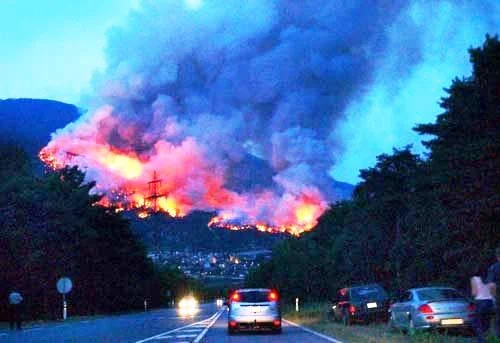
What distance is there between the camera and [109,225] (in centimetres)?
8544

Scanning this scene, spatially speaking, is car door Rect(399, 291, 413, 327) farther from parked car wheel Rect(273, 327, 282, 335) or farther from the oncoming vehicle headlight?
the oncoming vehicle headlight

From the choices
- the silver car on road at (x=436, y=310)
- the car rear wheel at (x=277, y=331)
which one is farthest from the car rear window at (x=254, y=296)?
the silver car on road at (x=436, y=310)

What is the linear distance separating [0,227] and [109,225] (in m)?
36.2

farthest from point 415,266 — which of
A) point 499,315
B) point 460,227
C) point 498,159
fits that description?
point 499,315

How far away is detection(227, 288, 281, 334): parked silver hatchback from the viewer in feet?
90.6

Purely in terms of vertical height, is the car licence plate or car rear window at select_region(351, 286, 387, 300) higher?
car rear window at select_region(351, 286, 387, 300)

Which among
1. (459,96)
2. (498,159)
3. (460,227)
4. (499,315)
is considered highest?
(459,96)

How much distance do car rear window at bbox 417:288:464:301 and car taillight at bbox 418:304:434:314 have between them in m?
0.67

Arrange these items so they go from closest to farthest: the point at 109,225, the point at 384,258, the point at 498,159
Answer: the point at 498,159, the point at 384,258, the point at 109,225

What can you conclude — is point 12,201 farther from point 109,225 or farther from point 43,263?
point 109,225

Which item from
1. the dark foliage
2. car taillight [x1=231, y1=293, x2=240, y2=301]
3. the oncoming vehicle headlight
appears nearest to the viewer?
car taillight [x1=231, y1=293, x2=240, y2=301]

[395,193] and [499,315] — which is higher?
[395,193]

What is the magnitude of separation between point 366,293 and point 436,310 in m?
9.79

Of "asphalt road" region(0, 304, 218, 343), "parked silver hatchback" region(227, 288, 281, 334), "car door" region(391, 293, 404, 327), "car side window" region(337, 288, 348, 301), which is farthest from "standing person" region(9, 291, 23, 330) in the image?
"car door" region(391, 293, 404, 327)
